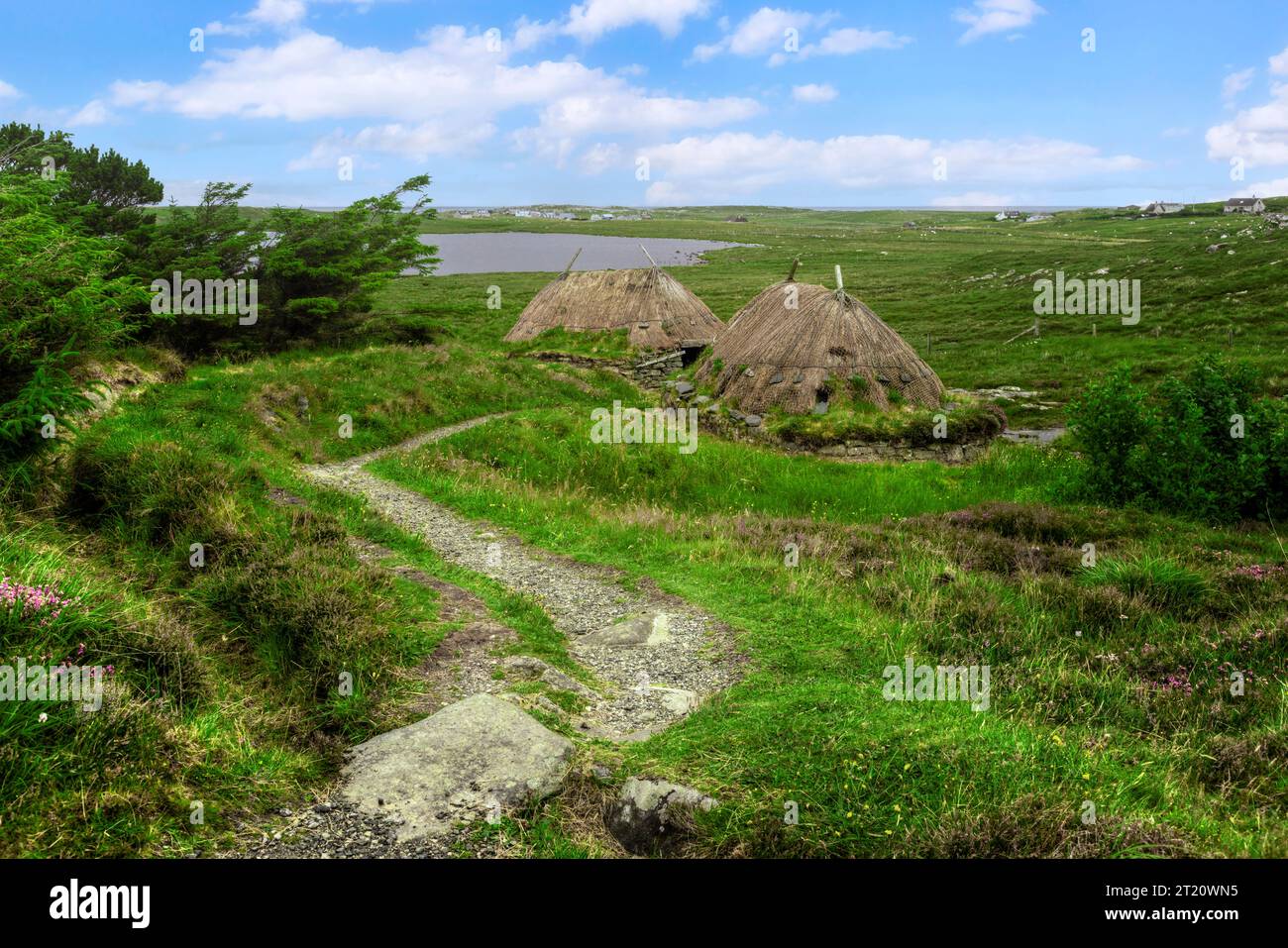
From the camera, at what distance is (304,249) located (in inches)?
1166

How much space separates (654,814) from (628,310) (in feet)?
116

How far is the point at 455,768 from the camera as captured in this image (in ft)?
19.1

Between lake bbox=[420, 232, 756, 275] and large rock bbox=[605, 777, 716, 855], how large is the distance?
7705 cm

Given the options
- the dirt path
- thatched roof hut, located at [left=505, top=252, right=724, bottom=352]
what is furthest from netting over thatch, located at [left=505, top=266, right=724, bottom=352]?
the dirt path

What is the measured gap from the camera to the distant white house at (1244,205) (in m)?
123

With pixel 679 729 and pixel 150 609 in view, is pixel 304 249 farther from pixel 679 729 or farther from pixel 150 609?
pixel 679 729

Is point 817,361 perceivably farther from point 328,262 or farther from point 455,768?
point 455,768

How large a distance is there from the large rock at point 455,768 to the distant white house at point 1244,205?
148789 millimetres

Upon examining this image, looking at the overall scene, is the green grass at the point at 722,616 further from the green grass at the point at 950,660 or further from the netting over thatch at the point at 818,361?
the netting over thatch at the point at 818,361

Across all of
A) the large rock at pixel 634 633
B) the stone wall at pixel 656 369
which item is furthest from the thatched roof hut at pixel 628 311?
the large rock at pixel 634 633

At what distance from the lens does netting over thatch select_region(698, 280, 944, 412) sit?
26.5 meters

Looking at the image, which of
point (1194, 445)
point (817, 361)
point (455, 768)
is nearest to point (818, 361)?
point (817, 361)

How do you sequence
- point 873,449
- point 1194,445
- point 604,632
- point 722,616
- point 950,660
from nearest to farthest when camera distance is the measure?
point 950,660 → point 604,632 → point 722,616 → point 1194,445 → point 873,449
